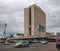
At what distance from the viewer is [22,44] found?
139ft

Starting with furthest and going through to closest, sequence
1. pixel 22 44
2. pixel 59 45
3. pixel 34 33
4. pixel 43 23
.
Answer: pixel 43 23
pixel 34 33
pixel 22 44
pixel 59 45

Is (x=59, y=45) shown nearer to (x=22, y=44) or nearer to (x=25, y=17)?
(x=22, y=44)

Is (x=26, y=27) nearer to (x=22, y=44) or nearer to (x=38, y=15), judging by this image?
(x=38, y=15)

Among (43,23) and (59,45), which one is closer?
(59,45)

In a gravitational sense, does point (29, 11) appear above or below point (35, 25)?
above

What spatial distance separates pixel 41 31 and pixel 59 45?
15600 cm

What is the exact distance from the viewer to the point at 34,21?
176 m

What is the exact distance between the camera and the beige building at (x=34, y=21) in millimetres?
176125

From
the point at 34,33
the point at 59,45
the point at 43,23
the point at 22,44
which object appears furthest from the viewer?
the point at 43,23

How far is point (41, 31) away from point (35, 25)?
42.3ft

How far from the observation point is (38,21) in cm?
18275

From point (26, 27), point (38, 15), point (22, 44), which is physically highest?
point (38, 15)

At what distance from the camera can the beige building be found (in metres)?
176

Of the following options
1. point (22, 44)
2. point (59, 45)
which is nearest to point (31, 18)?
point (22, 44)
